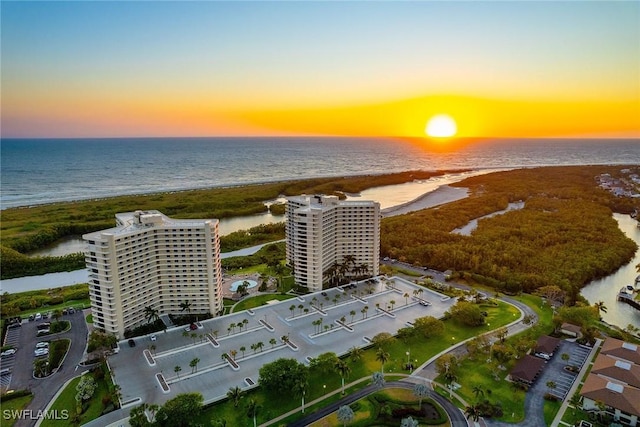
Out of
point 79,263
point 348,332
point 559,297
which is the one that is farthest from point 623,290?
point 79,263

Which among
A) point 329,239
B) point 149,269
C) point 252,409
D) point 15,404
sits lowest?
point 15,404

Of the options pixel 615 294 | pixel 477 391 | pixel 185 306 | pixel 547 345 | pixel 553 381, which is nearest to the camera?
pixel 477 391

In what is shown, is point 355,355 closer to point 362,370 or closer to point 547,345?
point 362,370

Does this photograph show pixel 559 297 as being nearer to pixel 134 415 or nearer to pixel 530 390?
pixel 530 390

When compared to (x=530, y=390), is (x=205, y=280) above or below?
above

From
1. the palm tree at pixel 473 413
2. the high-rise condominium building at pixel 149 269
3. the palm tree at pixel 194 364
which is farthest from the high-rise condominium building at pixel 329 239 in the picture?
the palm tree at pixel 473 413

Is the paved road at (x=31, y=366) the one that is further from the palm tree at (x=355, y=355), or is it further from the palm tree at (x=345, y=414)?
the palm tree at (x=355, y=355)

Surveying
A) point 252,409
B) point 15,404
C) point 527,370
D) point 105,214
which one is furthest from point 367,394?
Result: point 105,214
